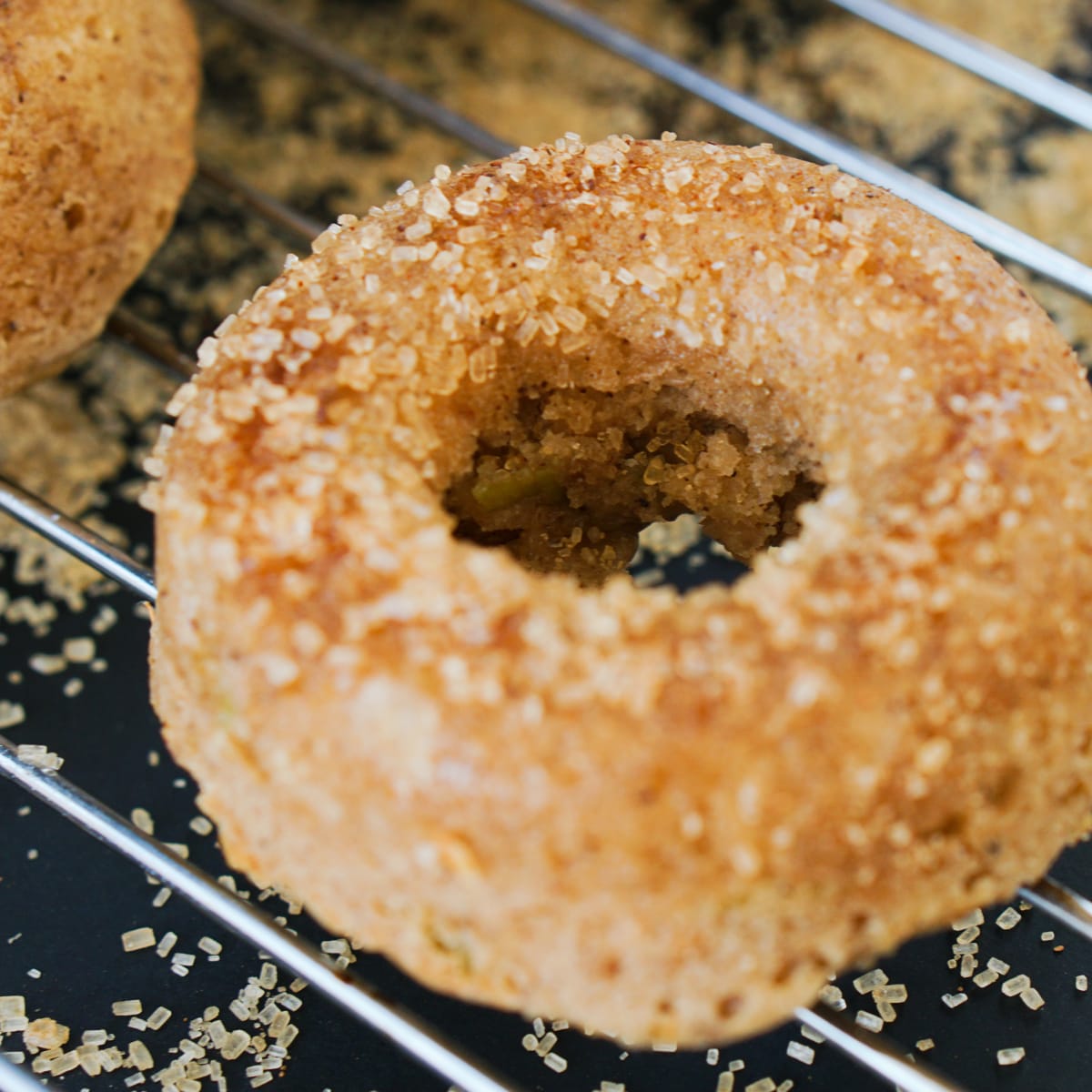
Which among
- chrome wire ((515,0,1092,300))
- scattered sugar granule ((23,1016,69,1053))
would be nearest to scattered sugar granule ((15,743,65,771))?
scattered sugar granule ((23,1016,69,1053))

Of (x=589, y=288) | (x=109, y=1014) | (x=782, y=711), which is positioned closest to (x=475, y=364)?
(x=589, y=288)

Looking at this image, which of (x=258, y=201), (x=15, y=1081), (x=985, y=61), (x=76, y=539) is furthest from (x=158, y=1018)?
(x=985, y=61)

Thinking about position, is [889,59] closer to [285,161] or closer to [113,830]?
[285,161]

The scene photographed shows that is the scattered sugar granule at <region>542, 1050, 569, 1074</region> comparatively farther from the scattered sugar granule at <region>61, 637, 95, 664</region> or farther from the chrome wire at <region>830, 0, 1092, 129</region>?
the chrome wire at <region>830, 0, 1092, 129</region>

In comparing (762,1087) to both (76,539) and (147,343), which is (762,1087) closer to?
(76,539)

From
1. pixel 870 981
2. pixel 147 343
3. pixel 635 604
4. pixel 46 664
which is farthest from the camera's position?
pixel 147 343

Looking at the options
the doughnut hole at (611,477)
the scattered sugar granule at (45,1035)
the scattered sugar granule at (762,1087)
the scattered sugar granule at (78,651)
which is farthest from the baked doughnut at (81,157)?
the scattered sugar granule at (762,1087)
